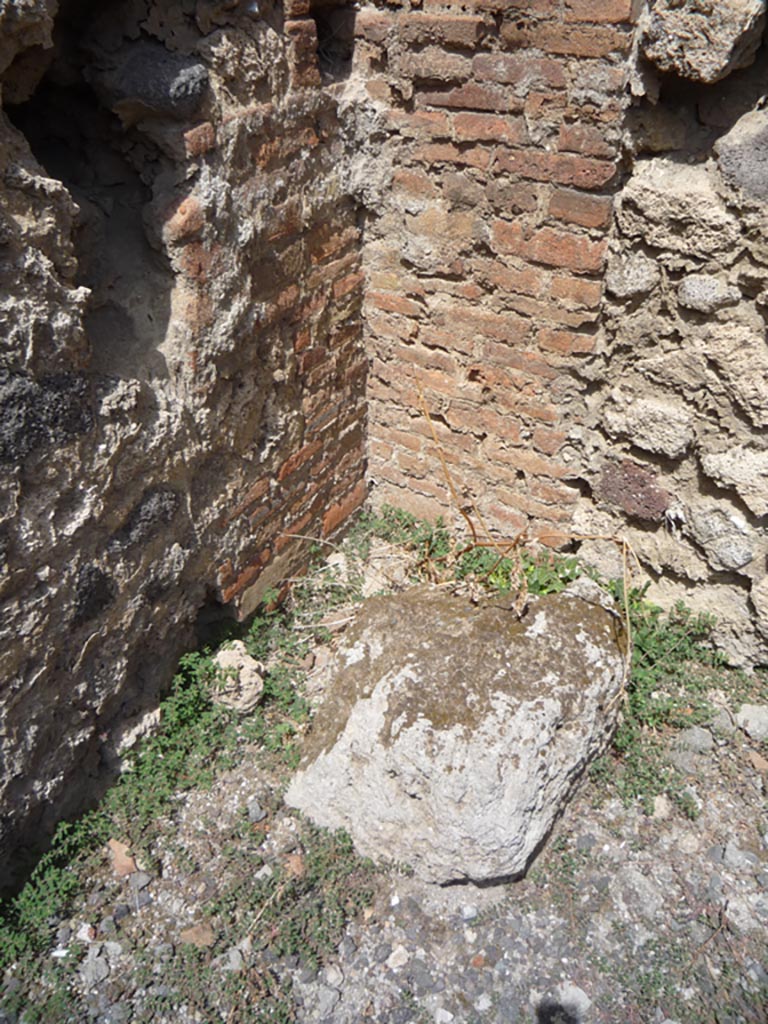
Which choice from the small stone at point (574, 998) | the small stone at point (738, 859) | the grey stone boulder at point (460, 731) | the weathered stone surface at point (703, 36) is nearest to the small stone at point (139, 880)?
the grey stone boulder at point (460, 731)

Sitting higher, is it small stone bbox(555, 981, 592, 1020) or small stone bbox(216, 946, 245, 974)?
small stone bbox(555, 981, 592, 1020)

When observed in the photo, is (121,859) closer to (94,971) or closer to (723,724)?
(94,971)

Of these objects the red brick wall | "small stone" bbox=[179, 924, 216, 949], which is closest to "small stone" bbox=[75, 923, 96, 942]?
"small stone" bbox=[179, 924, 216, 949]

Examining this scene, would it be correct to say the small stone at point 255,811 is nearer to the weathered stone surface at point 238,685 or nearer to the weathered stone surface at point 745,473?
the weathered stone surface at point 238,685

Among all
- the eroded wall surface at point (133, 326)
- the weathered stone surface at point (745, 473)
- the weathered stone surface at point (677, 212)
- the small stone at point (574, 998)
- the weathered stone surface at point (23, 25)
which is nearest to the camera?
the weathered stone surface at point (23, 25)

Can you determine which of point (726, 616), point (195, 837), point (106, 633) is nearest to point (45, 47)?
point (106, 633)

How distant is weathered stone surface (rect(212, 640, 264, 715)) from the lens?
276 centimetres

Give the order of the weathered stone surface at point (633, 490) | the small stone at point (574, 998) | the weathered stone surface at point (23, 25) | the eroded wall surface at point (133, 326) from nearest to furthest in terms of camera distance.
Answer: the weathered stone surface at point (23, 25) < the eroded wall surface at point (133, 326) < the small stone at point (574, 998) < the weathered stone surface at point (633, 490)

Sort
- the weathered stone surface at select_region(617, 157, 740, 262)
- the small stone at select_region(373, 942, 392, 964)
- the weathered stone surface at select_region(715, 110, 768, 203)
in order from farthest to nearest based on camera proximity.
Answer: the weathered stone surface at select_region(617, 157, 740, 262), the weathered stone surface at select_region(715, 110, 768, 203), the small stone at select_region(373, 942, 392, 964)

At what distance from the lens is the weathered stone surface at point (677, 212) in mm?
2432

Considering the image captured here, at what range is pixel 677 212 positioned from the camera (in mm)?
2475

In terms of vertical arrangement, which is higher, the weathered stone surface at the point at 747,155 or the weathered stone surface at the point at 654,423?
the weathered stone surface at the point at 747,155

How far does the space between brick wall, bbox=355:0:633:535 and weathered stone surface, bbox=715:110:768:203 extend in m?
0.33

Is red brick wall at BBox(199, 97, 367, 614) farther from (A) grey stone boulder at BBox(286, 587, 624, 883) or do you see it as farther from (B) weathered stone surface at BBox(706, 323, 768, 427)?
(B) weathered stone surface at BBox(706, 323, 768, 427)
